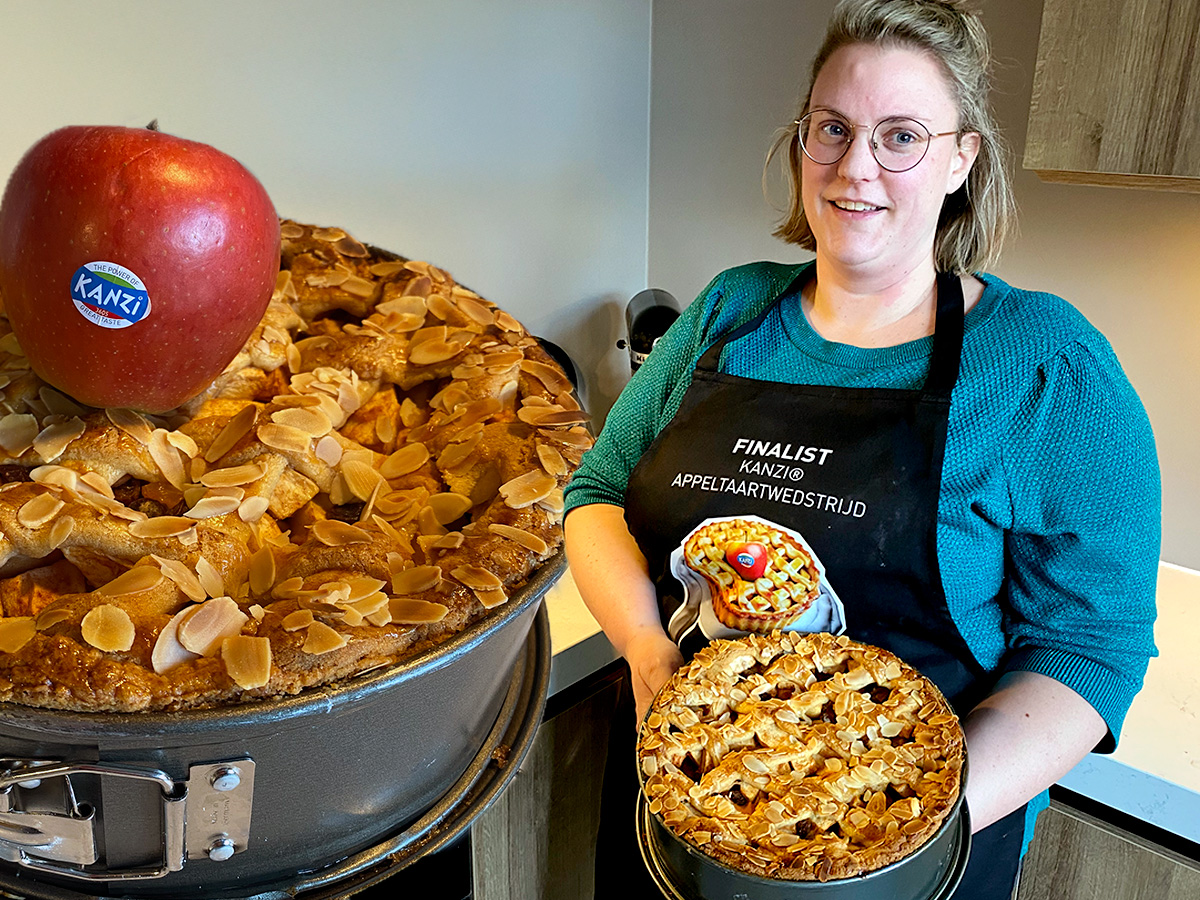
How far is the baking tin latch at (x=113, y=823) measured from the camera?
1.54 ft

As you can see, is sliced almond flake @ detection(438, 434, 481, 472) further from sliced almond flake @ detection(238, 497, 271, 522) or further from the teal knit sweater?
the teal knit sweater

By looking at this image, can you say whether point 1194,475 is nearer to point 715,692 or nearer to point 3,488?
point 715,692

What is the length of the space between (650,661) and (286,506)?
39cm

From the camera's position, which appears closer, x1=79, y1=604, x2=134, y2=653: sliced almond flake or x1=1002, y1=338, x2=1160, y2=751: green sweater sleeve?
x1=79, y1=604, x2=134, y2=653: sliced almond flake

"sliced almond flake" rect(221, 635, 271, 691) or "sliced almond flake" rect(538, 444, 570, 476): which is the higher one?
"sliced almond flake" rect(538, 444, 570, 476)

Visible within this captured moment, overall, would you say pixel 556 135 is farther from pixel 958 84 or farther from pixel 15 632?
pixel 15 632

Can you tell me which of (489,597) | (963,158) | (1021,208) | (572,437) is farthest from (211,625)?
(1021,208)

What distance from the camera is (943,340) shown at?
906 mm

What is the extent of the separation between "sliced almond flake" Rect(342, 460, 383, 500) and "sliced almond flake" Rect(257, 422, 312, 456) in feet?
0.08

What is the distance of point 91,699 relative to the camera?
0.43m

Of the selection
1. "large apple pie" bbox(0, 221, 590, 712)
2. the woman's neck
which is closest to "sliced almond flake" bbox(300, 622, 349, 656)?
"large apple pie" bbox(0, 221, 590, 712)

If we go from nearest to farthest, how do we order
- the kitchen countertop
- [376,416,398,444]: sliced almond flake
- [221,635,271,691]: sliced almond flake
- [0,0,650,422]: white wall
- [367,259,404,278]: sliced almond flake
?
[221,635,271,691]: sliced almond flake → [376,416,398,444]: sliced almond flake → [367,259,404,278]: sliced almond flake → the kitchen countertop → [0,0,650,422]: white wall

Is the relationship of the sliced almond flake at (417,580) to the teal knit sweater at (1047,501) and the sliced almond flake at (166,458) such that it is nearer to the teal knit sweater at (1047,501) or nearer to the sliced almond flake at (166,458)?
the sliced almond flake at (166,458)

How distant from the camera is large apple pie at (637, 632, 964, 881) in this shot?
1.86 ft
